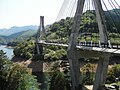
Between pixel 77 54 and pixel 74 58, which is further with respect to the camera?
pixel 77 54

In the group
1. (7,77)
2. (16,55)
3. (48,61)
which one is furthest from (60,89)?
(16,55)

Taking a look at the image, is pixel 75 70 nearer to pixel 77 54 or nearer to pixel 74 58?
pixel 74 58

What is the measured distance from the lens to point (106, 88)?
36750mm

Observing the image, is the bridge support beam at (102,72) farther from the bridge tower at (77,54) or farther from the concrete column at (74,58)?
the concrete column at (74,58)

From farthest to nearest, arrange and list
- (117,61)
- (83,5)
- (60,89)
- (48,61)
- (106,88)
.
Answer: (48,61)
(117,61)
(83,5)
(60,89)
(106,88)

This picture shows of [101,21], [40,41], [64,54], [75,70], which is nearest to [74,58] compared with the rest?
[75,70]

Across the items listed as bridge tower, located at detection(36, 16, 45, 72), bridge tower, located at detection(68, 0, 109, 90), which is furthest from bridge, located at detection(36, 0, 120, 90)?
bridge tower, located at detection(36, 16, 45, 72)

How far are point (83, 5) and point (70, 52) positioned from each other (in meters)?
7.42

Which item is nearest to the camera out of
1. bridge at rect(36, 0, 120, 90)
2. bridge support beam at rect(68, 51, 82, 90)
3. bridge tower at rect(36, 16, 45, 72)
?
bridge at rect(36, 0, 120, 90)

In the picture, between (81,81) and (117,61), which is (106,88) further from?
(117,61)

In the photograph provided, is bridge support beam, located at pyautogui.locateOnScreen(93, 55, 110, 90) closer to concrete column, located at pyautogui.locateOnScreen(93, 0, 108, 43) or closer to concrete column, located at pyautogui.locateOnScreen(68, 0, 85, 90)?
concrete column, located at pyautogui.locateOnScreen(93, 0, 108, 43)

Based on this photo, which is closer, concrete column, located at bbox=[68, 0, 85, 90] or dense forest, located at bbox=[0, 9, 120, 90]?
dense forest, located at bbox=[0, 9, 120, 90]

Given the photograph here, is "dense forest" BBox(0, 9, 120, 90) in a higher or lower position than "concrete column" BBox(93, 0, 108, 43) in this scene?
lower

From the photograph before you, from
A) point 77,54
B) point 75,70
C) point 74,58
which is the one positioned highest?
point 77,54
